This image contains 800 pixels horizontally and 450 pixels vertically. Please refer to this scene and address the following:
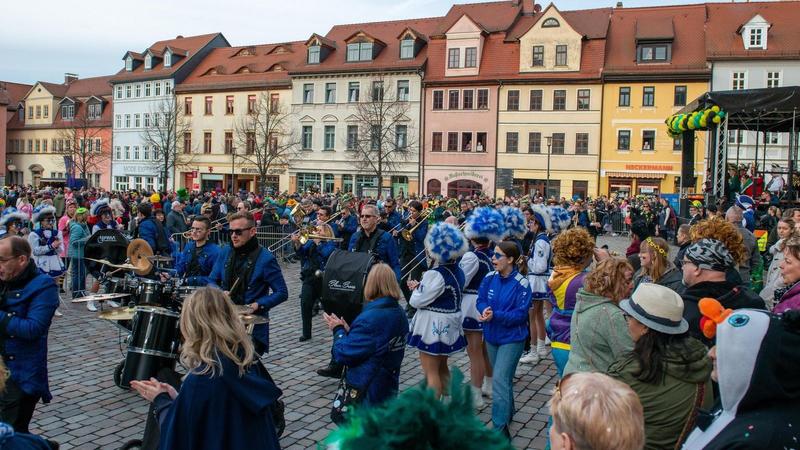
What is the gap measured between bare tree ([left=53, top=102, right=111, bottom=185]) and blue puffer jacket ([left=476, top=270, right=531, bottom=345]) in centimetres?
5940

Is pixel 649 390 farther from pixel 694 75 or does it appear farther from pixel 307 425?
pixel 694 75

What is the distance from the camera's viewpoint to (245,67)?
53.0 metres

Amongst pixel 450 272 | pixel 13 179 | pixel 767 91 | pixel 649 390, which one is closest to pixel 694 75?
pixel 767 91

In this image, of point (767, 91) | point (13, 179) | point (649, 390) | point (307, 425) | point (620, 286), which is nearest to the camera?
point (649, 390)

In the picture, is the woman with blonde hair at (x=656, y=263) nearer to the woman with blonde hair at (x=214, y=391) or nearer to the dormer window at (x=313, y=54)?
the woman with blonde hair at (x=214, y=391)

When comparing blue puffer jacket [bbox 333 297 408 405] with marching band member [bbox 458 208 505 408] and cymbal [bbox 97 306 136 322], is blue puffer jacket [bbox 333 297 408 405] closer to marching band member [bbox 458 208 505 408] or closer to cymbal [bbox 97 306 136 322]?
marching band member [bbox 458 208 505 408]

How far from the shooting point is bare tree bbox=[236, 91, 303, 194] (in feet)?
159

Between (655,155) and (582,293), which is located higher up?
(655,155)

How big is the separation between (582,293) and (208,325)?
2350 mm

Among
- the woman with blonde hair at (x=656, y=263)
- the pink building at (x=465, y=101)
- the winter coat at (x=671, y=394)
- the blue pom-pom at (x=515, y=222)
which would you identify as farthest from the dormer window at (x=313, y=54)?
the winter coat at (x=671, y=394)

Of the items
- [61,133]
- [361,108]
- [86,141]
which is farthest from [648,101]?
[61,133]

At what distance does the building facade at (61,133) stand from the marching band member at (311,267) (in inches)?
2150

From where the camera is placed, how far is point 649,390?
10.2ft

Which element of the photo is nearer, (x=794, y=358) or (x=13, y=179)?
(x=794, y=358)
